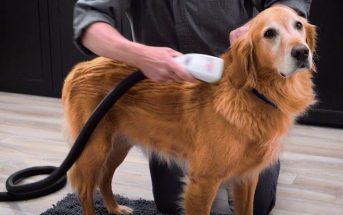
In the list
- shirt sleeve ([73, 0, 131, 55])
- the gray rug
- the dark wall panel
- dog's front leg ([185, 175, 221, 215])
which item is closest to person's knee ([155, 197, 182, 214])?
the gray rug

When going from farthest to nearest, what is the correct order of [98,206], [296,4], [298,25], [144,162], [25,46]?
[25,46]
[144,162]
[98,206]
[296,4]
[298,25]

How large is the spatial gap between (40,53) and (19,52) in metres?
0.20

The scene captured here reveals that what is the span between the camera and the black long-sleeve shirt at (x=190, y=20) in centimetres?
160

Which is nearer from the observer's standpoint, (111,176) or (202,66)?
(202,66)

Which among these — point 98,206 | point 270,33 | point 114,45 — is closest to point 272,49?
point 270,33

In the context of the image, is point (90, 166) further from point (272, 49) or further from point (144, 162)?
point (144, 162)

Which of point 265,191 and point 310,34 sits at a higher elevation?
point 310,34

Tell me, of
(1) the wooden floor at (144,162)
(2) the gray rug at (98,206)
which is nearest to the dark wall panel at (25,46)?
(1) the wooden floor at (144,162)

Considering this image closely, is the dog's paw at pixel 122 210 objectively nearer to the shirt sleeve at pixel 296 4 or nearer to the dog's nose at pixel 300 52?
the shirt sleeve at pixel 296 4

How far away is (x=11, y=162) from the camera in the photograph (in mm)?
2459

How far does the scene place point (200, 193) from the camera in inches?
56.2

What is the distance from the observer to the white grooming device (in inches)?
47.8

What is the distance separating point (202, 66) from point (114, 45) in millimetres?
267

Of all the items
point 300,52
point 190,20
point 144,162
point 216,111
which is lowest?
point 144,162
